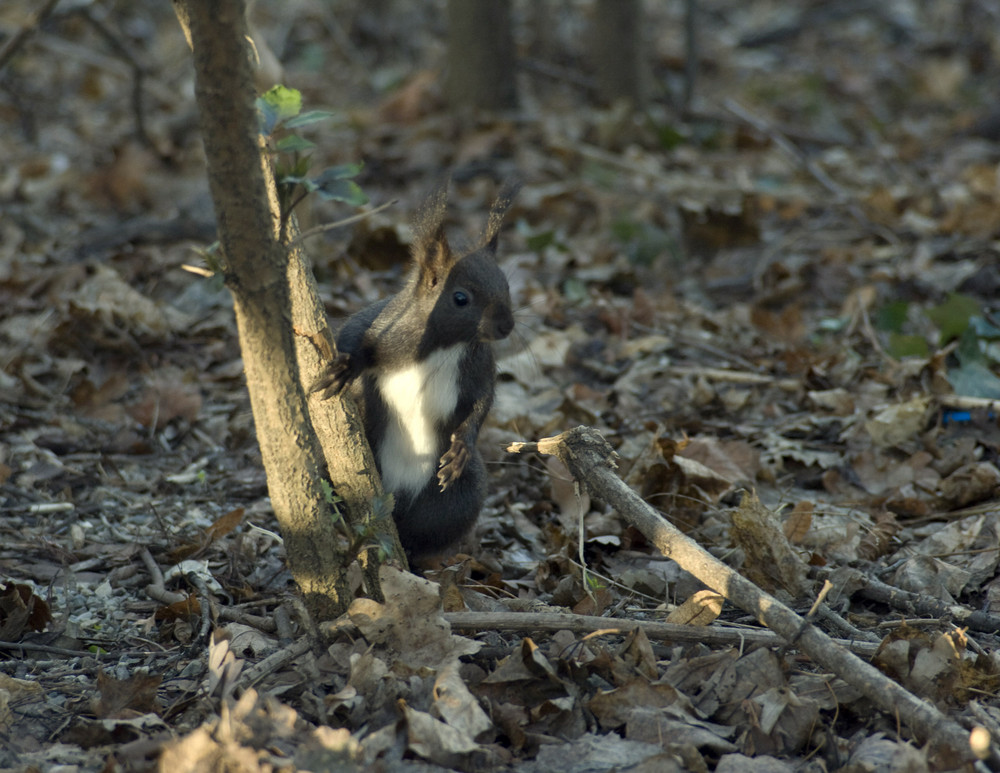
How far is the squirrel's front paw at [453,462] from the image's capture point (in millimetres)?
2687

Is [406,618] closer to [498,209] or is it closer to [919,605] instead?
[498,209]

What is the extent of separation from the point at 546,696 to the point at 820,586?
1.01 metres

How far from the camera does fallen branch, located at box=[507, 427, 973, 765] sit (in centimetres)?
190

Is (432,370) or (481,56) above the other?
(481,56)

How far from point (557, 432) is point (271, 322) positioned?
199cm

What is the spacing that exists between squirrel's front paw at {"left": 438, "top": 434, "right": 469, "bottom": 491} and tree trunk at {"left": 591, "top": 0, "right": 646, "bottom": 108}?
18.7 feet

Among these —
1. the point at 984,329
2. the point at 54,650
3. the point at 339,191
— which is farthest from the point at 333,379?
the point at 984,329

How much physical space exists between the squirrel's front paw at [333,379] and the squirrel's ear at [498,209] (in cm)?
77

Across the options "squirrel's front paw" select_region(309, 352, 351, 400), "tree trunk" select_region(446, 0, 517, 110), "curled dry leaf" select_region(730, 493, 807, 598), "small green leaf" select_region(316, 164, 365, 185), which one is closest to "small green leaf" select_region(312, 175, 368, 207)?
"small green leaf" select_region(316, 164, 365, 185)

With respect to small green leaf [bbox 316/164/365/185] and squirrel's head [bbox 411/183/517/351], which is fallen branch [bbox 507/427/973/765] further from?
small green leaf [bbox 316/164/365/185]

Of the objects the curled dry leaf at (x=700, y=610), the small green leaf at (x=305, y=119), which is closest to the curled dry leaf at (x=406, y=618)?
the curled dry leaf at (x=700, y=610)

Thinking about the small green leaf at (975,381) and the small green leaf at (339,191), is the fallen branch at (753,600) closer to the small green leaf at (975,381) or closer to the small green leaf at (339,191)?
the small green leaf at (339,191)

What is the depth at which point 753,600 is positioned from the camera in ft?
7.09

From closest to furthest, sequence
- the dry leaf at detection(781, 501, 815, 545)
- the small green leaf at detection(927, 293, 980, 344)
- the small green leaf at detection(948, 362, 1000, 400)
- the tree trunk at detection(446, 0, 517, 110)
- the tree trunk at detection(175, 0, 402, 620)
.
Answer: the tree trunk at detection(175, 0, 402, 620)
the dry leaf at detection(781, 501, 815, 545)
the small green leaf at detection(948, 362, 1000, 400)
the small green leaf at detection(927, 293, 980, 344)
the tree trunk at detection(446, 0, 517, 110)
